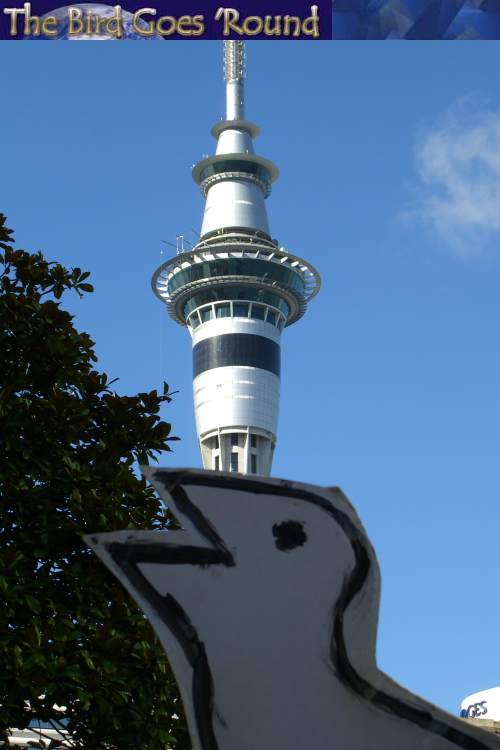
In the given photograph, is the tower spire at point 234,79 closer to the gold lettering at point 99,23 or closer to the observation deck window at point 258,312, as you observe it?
the observation deck window at point 258,312

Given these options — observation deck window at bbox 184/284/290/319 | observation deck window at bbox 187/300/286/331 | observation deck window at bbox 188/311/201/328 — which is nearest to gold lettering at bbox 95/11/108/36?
observation deck window at bbox 184/284/290/319

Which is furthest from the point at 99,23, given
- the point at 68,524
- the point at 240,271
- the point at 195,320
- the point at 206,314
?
the point at 195,320

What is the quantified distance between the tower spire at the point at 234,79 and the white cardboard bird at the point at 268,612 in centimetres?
10840

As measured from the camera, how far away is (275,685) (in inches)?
314

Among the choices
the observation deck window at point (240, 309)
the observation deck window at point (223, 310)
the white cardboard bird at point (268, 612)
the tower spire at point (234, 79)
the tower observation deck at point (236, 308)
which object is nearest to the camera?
the white cardboard bird at point (268, 612)

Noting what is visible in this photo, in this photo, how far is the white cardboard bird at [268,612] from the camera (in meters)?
7.84

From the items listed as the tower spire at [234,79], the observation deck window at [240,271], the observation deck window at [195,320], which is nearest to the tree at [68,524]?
the observation deck window at [240,271]

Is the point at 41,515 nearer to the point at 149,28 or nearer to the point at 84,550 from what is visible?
the point at 84,550

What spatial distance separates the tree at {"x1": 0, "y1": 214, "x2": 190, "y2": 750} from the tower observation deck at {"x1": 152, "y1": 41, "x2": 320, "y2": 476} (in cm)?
8194

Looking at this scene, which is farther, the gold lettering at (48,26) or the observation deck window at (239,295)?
the observation deck window at (239,295)

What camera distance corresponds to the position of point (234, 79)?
4606 inches

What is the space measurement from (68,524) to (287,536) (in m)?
5.99

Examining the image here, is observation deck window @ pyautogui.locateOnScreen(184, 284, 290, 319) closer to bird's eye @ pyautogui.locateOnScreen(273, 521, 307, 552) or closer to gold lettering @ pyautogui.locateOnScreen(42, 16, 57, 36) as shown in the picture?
gold lettering @ pyautogui.locateOnScreen(42, 16, 57, 36)

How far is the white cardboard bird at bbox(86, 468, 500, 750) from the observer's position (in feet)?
25.7
